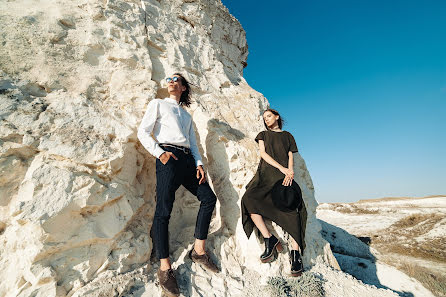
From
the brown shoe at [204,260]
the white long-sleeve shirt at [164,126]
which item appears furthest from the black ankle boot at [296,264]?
the white long-sleeve shirt at [164,126]

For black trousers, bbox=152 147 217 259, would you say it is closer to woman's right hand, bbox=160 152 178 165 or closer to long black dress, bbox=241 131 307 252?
woman's right hand, bbox=160 152 178 165

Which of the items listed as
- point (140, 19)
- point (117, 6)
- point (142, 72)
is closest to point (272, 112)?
point (142, 72)

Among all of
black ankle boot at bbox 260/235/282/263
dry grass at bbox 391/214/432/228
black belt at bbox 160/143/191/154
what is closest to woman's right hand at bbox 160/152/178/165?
black belt at bbox 160/143/191/154

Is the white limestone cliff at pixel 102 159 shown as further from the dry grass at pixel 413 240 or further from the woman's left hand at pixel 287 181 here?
the dry grass at pixel 413 240

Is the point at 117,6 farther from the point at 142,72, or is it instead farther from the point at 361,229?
the point at 361,229

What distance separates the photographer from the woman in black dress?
3604mm

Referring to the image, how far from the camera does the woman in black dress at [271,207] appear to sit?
360 centimetres

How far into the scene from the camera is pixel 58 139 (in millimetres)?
2926

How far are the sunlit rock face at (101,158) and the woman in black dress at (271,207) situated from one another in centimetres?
22

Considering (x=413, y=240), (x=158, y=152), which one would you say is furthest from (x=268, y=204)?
(x=413, y=240)

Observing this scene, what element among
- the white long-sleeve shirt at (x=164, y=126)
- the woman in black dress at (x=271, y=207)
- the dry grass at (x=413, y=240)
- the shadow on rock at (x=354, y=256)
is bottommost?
the shadow on rock at (x=354, y=256)

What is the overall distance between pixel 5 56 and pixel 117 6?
222 centimetres

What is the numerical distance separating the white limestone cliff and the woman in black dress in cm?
25

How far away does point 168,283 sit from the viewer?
2.81 meters
